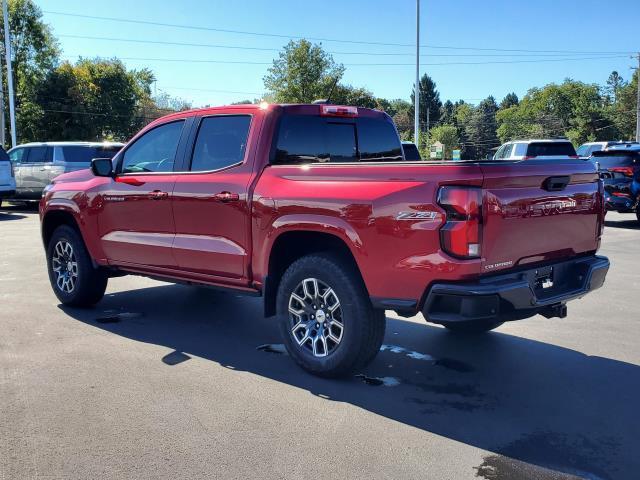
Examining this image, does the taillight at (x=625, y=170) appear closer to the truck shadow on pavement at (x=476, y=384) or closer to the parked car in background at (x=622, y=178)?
the parked car in background at (x=622, y=178)

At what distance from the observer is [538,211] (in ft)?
13.9

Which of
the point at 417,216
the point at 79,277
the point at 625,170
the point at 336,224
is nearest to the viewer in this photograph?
the point at 417,216

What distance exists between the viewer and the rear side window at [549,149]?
53.6 ft

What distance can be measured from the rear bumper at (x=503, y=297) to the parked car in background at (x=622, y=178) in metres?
11.9

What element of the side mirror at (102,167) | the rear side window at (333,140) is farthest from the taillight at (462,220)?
the side mirror at (102,167)

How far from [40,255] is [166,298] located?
4.38 m

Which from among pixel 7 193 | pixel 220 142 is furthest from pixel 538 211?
pixel 7 193

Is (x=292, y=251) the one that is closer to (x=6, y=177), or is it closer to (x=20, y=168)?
(x=6, y=177)

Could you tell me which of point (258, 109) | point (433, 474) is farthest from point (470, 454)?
point (258, 109)

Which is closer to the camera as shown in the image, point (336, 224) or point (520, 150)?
point (336, 224)

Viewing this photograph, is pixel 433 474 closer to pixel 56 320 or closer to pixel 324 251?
pixel 324 251

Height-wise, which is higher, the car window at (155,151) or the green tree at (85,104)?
the green tree at (85,104)

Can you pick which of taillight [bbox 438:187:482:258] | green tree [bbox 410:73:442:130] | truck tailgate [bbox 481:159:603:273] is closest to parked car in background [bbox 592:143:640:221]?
truck tailgate [bbox 481:159:603:273]

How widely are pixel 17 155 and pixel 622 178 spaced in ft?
57.6
